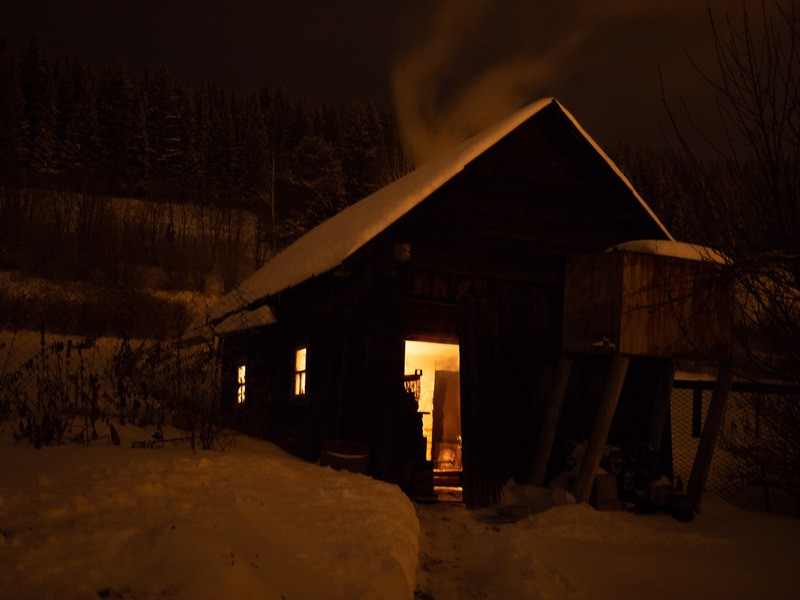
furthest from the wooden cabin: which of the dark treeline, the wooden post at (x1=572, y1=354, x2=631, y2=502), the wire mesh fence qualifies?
the dark treeline

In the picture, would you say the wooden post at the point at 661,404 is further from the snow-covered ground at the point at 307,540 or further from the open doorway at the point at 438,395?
the open doorway at the point at 438,395

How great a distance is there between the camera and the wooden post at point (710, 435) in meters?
9.12

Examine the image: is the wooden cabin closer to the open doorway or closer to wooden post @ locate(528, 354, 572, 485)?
wooden post @ locate(528, 354, 572, 485)

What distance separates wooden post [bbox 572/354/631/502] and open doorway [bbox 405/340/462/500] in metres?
6.00

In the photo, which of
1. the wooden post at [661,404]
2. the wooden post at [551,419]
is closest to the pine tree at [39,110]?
the wooden post at [551,419]

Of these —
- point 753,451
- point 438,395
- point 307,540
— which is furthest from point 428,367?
point 307,540

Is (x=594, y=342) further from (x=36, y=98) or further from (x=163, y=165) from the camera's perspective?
(x=36, y=98)

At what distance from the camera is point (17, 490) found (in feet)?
17.5

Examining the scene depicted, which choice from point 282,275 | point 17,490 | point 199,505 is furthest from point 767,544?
point 282,275

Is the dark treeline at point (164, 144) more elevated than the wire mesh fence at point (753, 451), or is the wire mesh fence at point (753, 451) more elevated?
the dark treeline at point (164, 144)

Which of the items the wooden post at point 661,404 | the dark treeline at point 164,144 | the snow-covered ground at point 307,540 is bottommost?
the snow-covered ground at point 307,540

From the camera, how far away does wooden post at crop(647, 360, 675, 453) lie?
33.9 feet

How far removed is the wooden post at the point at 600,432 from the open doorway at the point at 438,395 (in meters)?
6.00

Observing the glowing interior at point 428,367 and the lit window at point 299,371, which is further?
the glowing interior at point 428,367
